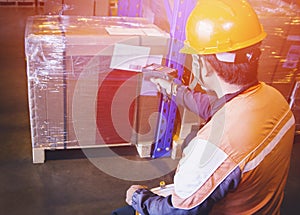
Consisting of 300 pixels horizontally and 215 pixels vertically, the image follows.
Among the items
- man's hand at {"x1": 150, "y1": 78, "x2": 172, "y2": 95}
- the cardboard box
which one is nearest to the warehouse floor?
man's hand at {"x1": 150, "y1": 78, "x2": 172, "y2": 95}

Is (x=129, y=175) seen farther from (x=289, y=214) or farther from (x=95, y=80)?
(x=289, y=214)

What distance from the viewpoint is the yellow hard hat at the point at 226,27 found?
4.82ft

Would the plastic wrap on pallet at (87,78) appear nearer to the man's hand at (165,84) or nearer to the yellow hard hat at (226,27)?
the man's hand at (165,84)

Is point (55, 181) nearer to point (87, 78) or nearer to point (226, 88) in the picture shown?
point (87, 78)

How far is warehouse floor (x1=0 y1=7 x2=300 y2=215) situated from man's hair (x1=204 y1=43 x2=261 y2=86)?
192cm

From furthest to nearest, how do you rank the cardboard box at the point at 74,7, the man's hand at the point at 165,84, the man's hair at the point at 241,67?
1. the cardboard box at the point at 74,7
2. the man's hand at the point at 165,84
3. the man's hair at the point at 241,67

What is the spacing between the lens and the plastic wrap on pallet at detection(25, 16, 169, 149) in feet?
9.68

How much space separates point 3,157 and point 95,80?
1.25 m

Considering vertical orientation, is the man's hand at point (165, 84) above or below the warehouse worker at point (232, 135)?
below

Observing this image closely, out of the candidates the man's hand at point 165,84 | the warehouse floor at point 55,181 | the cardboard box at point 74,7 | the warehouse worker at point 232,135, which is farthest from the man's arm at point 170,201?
the cardboard box at point 74,7

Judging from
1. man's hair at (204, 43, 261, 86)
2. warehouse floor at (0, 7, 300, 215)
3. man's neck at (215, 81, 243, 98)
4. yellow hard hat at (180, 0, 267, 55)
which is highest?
yellow hard hat at (180, 0, 267, 55)

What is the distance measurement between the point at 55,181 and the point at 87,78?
99cm

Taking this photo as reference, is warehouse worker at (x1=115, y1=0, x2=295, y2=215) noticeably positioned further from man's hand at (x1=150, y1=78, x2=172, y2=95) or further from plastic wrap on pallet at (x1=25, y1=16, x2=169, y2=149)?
plastic wrap on pallet at (x1=25, y1=16, x2=169, y2=149)

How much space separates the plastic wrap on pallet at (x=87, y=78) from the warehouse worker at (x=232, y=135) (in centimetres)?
149
